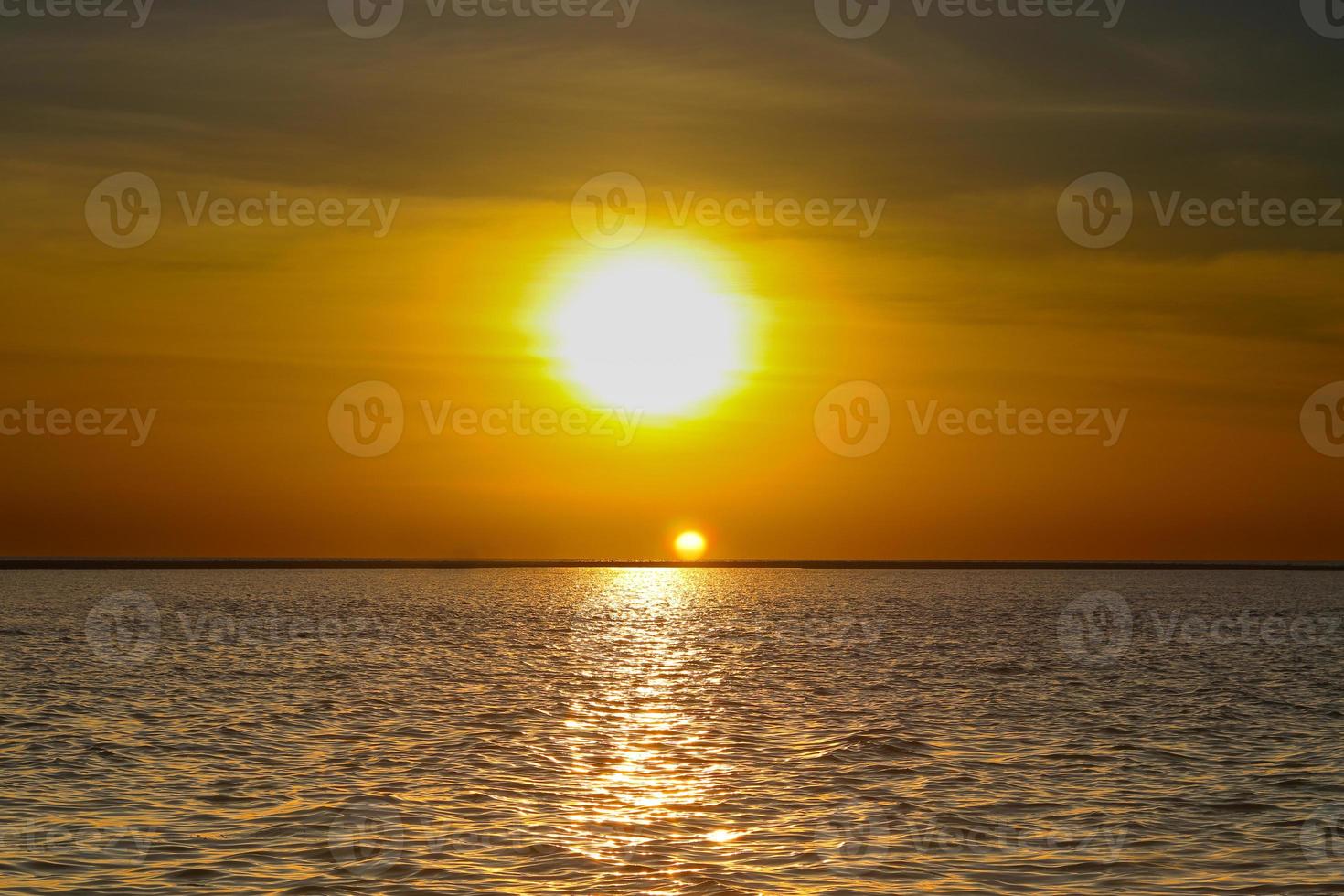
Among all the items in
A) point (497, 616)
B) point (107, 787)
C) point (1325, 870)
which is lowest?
point (1325, 870)

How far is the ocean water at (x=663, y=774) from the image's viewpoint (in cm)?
2162

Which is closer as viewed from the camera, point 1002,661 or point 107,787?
point 107,787

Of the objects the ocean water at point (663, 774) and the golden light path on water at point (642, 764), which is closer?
the ocean water at point (663, 774)

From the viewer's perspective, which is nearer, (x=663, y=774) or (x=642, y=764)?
(x=663, y=774)

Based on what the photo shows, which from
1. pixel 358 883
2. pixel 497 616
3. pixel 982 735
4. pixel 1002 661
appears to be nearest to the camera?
pixel 358 883

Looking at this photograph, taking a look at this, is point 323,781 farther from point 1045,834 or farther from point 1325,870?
point 1325,870

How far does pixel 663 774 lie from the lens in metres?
30.1

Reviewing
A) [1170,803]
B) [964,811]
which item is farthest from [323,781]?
[1170,803]

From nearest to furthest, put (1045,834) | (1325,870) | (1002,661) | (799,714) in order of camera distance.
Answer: (1325,870) < (1045,834) < (799,714) < (1002,661)

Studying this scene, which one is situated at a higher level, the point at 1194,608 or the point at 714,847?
the point at 1194,608

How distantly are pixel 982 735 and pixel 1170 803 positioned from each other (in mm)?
10659

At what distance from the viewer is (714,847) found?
22875 mm

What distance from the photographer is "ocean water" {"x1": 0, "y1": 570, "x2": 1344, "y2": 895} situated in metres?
21.6

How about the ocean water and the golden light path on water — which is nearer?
the ocean water
